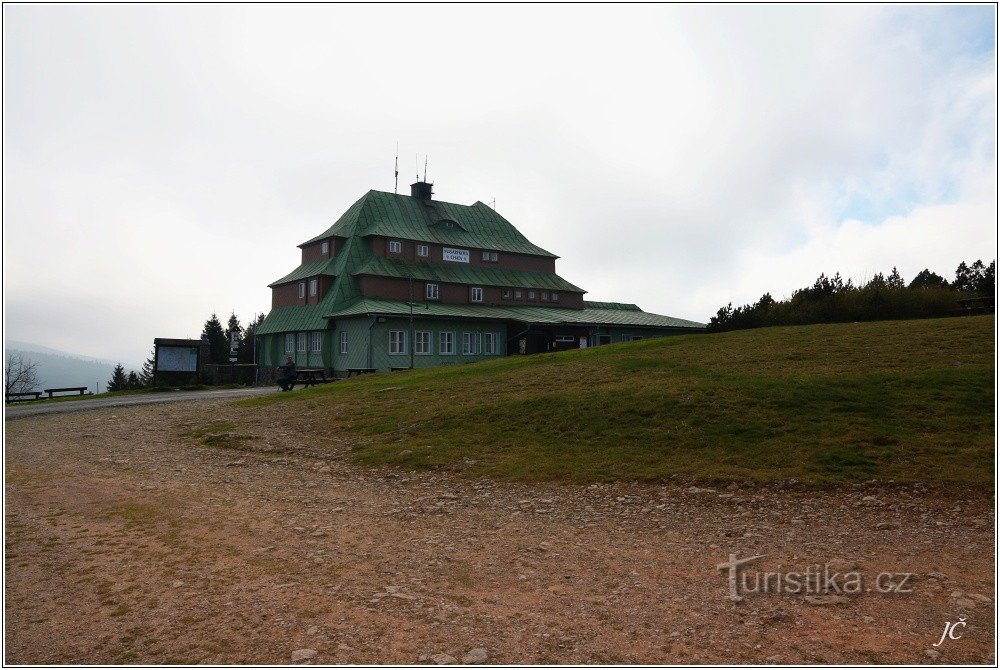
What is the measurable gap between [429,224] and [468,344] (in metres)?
14.6

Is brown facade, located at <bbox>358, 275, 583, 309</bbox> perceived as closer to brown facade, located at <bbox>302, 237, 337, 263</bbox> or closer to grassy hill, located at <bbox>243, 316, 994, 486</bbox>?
brown facade, located at <bbox>302, 237, 337, 263</bbox>

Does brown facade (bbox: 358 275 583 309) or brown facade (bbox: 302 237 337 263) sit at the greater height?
brown facade (bbox: 302 237 337 263)

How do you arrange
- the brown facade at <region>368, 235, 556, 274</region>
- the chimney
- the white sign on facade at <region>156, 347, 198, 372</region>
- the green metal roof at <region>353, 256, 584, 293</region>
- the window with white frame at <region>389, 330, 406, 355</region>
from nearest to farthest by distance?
the white sign on facade at <region>156, 347, 198, 372</region> → the window with white frame at <region>389, 330, 406, 355</region> → the green metal roof at <region>353, 256, 584, 293</region> → the brown facade at <region>368, 235, 556, 274</region> → the chimney

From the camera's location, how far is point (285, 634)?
243 inches

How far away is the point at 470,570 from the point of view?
311 inches

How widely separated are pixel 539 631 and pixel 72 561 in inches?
234

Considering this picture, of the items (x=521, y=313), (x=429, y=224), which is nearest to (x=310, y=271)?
(x=429, y=224)

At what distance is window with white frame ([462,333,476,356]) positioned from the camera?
5225 centimetres

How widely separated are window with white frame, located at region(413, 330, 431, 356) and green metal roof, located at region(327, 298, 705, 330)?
54.9 inches

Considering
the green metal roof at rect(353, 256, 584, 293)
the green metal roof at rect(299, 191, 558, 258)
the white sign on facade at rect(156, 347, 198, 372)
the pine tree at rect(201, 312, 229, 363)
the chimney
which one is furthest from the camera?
the pine tree at rect(201, 312, 229, 363)

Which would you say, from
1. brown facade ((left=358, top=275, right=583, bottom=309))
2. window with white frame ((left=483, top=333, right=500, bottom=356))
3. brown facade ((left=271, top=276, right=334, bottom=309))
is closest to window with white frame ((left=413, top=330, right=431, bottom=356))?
window with white frame ((left=483, top=333, right=500, bottom=356))

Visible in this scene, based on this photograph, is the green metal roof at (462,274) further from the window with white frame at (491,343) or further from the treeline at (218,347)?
the treeline at (218,347)

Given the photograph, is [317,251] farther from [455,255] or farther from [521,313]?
[521,313]

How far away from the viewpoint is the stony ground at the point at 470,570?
5.93 metres
